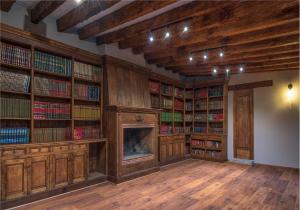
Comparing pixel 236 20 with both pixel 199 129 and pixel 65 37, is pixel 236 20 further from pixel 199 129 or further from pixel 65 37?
pixel 199 129

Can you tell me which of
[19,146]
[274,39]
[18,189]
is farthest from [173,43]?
[18,189]

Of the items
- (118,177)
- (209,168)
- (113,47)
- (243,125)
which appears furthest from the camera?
(243,125)

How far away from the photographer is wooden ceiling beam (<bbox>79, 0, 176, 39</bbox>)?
281 cm

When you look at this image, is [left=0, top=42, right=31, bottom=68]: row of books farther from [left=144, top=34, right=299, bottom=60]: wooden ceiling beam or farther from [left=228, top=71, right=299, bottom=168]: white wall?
[left=228, top=71, right=299, bottom=168]: white wall

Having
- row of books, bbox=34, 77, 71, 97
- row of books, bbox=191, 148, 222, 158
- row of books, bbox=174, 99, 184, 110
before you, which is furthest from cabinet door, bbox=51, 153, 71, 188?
row of books, bbox=191, 148, 222, 158

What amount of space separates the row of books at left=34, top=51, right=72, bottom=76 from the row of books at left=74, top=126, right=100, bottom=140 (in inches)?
44.7

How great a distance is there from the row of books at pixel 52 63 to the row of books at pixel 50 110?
61 centimetres

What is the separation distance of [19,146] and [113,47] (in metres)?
2.79

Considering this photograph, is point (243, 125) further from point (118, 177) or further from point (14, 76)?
point (14, 76)

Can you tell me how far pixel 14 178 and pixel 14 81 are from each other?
149cm

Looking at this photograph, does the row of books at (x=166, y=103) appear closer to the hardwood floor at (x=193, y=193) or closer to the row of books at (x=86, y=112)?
the hardwood floor at (x=193, y=193)

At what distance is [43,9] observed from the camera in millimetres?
3117

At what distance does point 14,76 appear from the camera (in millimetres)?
3219

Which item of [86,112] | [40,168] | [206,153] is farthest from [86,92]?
[206,153]
